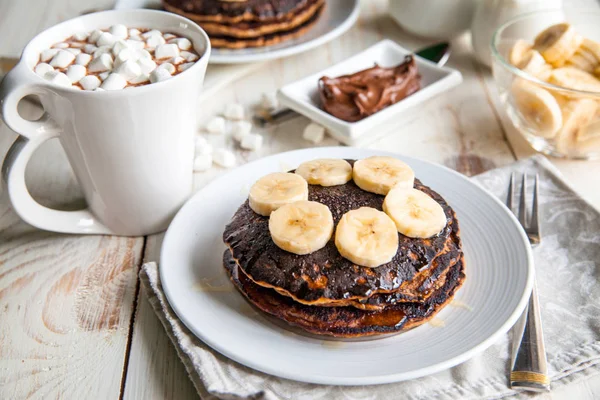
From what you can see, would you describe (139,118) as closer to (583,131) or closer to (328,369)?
(328,369)

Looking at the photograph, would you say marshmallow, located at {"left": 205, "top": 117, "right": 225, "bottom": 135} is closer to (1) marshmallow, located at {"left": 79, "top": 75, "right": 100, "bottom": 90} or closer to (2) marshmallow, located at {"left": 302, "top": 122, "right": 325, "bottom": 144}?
(2) marshmallow, located at {"left": 302, "top": 122, "right": 325, "bottom": 144}

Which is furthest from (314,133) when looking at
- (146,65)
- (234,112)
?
(146,65)

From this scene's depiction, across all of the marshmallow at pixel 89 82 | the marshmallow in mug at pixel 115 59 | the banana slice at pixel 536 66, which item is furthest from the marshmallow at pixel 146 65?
the banana slice at pixel 536 66

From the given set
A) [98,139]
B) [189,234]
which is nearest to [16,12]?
[98,139]

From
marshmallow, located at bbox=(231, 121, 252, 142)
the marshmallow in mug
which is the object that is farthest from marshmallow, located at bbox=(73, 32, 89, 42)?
marshmallow, located at bbox=(231, 121, 252, 142)

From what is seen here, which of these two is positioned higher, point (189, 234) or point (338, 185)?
point (338, 185)

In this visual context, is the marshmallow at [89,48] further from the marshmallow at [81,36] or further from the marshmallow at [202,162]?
the marshmallow at [202,162]

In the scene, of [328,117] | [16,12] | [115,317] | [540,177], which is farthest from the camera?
[16,12]
